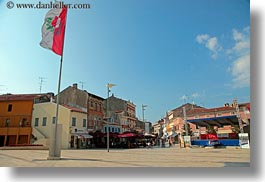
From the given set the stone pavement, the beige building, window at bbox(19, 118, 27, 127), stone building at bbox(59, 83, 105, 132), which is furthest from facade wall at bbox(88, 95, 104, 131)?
the stone pavement

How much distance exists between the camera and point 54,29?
10828 millimetres

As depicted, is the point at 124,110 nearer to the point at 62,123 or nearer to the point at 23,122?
the point at 62,123

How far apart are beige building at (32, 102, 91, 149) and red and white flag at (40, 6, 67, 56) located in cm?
1693

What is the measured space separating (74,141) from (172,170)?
70.8ft

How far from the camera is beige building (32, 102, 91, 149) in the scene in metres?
26.3

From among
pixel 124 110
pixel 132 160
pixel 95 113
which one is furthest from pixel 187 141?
pixel 124 110

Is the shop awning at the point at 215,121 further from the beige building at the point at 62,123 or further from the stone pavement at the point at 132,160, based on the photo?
the stone pavement at the point at 132,160

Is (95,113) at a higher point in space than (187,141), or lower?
higher

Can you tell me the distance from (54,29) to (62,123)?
17.6 m

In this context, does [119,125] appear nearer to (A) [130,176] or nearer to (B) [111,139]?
Answer: (B) [111,139]

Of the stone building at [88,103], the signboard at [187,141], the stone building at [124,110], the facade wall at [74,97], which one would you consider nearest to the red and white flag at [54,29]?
the signboard at [187,141]

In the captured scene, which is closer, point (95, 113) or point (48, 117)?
point (48, 117)

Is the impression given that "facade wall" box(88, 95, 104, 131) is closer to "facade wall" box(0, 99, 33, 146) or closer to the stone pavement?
"facade wall" box(0, 99, 33, 146)

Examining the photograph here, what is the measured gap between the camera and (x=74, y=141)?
26906mm
